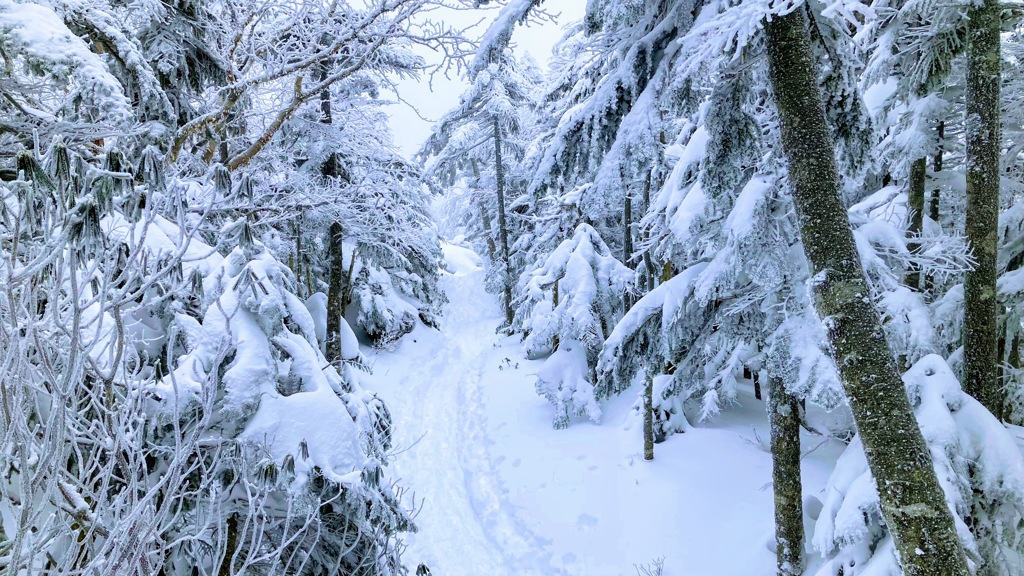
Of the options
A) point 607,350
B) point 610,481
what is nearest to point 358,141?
point 607,350

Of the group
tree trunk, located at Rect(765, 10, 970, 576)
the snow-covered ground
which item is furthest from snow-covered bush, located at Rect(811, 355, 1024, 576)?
the snow-covered ground

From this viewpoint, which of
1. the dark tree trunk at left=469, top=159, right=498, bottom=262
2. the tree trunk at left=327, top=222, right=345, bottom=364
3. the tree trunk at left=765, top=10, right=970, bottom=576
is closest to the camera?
the tree trunk at left=765, top=10, right=970, bottom=576

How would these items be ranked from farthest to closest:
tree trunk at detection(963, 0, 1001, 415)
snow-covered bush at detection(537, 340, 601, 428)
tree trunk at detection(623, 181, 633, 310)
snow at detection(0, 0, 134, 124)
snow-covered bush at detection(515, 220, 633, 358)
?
tree trunk at detection(623, 181, 633, 310) < snow-covered bush at detection(515, 220, 633, 358) < snow-covered bush at detection(537, 340, 601, 428) < tree trunk at detection(963, 0, 1001, 415) < snow at detection(0, 0, 134, 124)

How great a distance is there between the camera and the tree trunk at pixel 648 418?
10.3 meters

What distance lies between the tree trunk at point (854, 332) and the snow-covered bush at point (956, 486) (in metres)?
2.02

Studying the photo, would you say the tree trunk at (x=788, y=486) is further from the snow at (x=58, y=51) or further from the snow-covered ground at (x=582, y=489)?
the snow at (x=58, y=51)

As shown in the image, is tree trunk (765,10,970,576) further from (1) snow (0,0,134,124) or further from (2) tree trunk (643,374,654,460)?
(2) tree trunk (643,374,654,460)

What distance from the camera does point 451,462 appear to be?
12250 millimetres

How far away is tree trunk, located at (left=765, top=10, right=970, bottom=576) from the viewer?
298 cm

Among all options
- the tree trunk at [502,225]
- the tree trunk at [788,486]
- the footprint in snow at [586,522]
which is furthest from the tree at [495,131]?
the tree trunk at [788,486]

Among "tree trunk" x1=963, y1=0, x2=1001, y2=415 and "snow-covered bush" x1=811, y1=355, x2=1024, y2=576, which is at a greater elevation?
"tree trunk" x1=963, y1=0, x2=1001, y2=415

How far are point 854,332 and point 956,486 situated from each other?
110 inches

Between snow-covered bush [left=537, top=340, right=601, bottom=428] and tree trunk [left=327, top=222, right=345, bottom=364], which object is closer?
tree trunk [left=327, top=222, right=345, bottom=364]

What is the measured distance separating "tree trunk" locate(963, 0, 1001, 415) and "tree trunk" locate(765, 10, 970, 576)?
11.0ft
